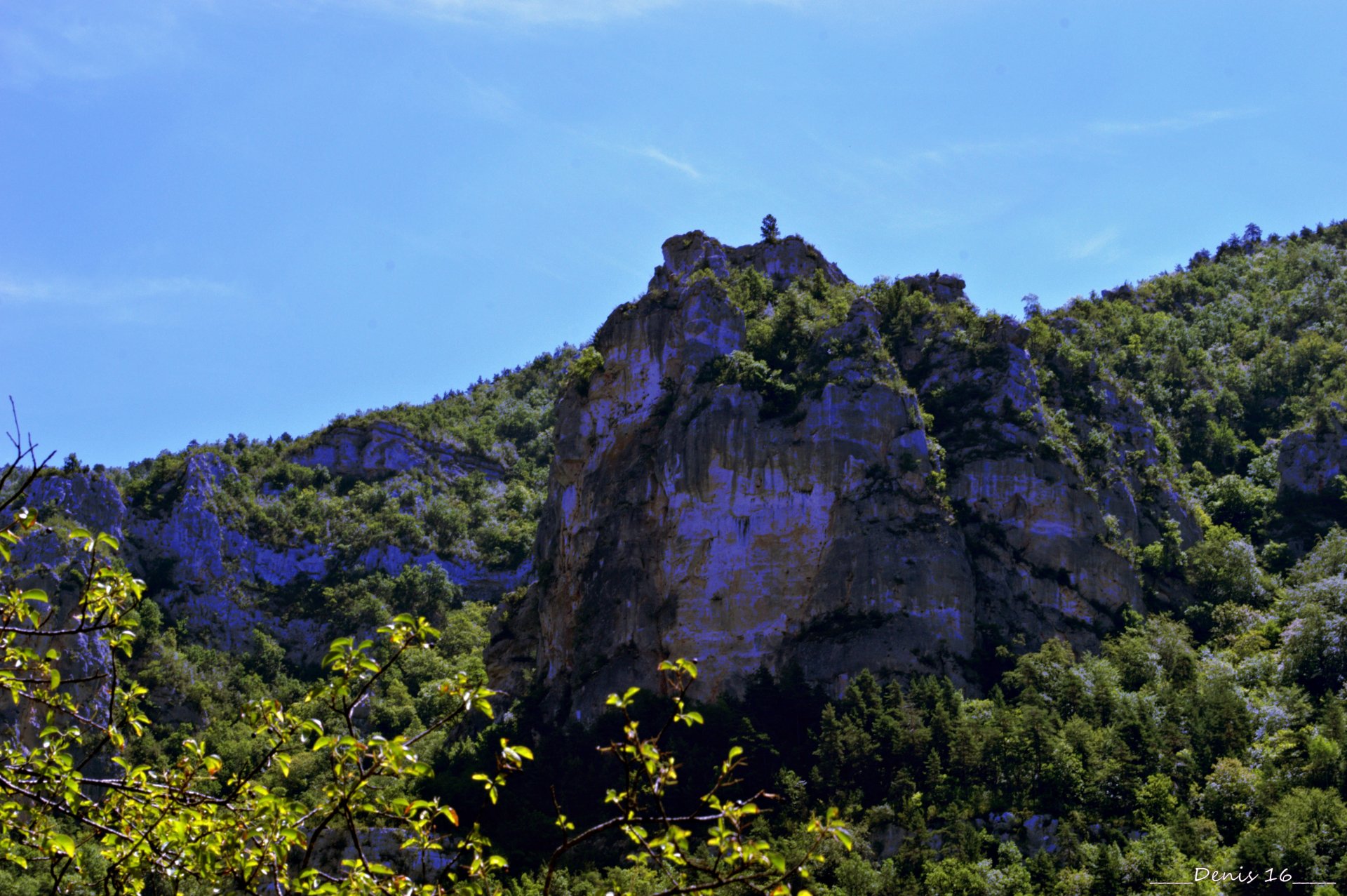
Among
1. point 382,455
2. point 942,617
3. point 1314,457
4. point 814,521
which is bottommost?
point 942,617

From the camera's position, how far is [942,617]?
181 feet

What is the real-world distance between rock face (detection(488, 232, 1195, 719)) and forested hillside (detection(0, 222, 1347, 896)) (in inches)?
9.1

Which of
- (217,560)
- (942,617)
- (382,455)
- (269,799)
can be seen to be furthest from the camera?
(382,455)

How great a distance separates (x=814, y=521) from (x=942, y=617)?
7.07 metres

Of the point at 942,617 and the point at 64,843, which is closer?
the point at 64,843

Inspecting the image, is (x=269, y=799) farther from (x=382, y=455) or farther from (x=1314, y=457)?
(x=382, y=455)

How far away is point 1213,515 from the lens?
228 ft

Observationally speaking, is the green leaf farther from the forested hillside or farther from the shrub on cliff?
the forested hillside

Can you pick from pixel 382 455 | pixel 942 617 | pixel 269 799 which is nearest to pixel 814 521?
pixel 942 617

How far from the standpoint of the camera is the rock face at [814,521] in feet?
182

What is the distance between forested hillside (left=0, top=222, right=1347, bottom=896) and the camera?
148 ft

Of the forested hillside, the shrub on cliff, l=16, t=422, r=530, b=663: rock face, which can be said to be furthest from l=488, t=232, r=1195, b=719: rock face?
the shrub on cliff

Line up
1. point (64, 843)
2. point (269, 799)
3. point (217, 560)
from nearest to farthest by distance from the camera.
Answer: point (64, 843) → point (269, 799) → point (217, 560)

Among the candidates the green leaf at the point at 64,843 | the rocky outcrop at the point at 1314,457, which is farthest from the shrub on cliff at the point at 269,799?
the rocky outcrop at the point at 1314,457
